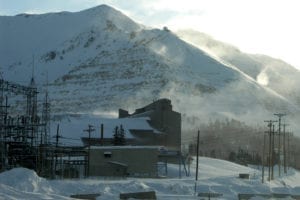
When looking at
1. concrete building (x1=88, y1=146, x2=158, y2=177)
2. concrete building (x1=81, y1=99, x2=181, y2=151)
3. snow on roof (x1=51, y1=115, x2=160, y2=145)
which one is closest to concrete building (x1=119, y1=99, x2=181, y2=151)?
concrete building (x1=81, y1=99, x2=181, y2=151)

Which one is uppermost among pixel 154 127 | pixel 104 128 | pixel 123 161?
pixel 154 127

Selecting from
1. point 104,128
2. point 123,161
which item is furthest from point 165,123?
point 123,161

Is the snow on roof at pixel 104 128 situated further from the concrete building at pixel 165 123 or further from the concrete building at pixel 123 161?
the concrete building at pixel 123 161

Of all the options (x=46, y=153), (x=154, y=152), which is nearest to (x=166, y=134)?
(x=154, y=152)

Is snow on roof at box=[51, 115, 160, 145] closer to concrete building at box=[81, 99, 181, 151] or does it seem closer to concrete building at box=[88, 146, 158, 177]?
concrete building at box=[81, 99, 181, 151]

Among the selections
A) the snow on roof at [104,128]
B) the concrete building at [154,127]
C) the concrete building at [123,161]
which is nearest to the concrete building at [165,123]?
the concrete building at [154,127]

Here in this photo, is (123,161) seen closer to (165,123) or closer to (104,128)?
(104,128)

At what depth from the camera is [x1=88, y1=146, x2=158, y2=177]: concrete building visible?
237 feet

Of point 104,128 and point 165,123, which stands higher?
point 165,123

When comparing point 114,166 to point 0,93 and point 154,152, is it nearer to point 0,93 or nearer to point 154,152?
point 154,152

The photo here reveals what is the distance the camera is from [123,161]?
7400 cm

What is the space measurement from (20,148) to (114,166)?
13.6 meters

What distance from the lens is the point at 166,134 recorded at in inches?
4289

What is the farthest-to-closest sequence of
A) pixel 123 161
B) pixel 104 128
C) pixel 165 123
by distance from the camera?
1. pixel 165 123
2. pixel 104 128
3. pixel 123 161
